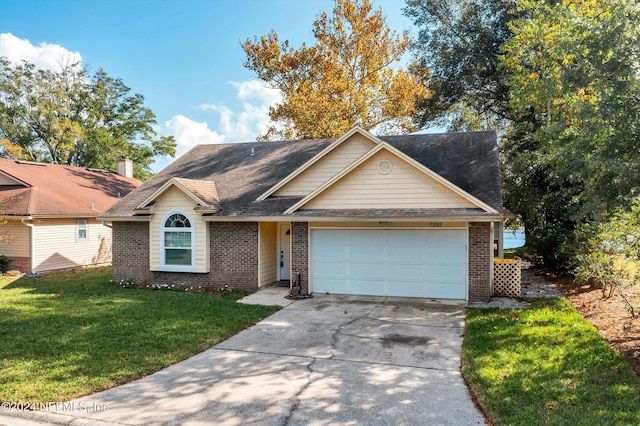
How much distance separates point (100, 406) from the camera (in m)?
5.27

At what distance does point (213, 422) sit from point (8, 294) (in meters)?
11.6

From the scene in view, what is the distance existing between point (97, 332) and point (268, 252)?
6460 mm

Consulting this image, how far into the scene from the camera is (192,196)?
43.8 feet

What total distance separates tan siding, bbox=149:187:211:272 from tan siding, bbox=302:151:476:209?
3.64 meters

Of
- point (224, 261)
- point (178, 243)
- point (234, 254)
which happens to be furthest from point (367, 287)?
point (178, 243)

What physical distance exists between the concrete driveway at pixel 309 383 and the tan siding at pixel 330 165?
605 centimetres

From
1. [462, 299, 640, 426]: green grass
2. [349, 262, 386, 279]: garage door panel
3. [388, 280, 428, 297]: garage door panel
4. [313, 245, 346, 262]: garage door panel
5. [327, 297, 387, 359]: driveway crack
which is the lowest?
[327, 297, 387, 359]: driveway crack

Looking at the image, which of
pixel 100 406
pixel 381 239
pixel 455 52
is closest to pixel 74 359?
pixel 100 406

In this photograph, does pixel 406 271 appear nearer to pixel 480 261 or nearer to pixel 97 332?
pixel 480 261

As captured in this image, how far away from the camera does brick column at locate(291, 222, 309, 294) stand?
12.7 meters

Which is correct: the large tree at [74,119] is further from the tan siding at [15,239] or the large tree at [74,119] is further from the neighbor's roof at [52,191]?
the tan siding at [15,239]

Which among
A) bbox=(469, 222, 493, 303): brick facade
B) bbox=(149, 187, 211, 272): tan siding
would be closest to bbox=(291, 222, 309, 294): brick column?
bbox=(149, 187, 211, 272): tan siding

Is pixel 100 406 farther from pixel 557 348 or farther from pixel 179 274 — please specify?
pixel 179 274

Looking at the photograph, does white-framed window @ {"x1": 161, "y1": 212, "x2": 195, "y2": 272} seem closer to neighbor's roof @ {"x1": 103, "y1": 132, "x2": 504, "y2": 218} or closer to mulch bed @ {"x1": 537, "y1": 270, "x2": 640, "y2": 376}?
neighbor's roof @ {"x1": 103, "y1": 132, "x2": 504, "y2": 218}
